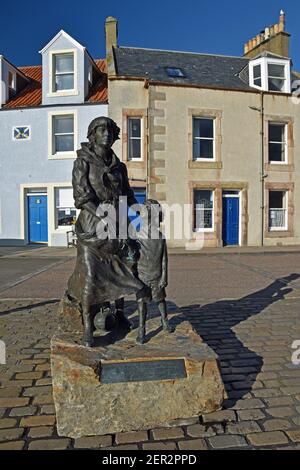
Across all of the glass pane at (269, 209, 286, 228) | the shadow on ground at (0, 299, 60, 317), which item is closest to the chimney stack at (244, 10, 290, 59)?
the glass pane at (269, 209, 286, 228)

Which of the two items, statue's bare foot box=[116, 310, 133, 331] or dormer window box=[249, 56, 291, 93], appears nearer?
statue's bare foot box=[116, 310, 133, 331]

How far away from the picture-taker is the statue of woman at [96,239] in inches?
126

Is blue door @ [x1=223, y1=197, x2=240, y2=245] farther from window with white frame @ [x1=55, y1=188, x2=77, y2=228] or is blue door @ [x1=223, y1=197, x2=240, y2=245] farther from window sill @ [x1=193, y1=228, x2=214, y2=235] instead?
window with white frame @ [x1=55, y1=188, x2=77, y2=228]

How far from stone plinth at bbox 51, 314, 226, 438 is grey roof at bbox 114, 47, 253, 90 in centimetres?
1589

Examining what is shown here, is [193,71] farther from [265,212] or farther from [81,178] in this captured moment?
[81,178]

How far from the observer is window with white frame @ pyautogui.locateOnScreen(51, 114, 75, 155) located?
1762 cm

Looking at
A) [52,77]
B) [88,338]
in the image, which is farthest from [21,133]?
[88,338]

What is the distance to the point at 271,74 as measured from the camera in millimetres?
19109

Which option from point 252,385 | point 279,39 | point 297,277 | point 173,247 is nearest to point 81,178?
point 252,385

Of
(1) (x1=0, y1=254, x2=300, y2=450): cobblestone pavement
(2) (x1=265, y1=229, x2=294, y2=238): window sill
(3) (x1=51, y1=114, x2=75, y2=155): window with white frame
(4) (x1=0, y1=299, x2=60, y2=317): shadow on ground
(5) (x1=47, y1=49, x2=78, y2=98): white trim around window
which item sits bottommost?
(1) (x1=0, y1=254, x2=300, y2=450): cobblestone pavement

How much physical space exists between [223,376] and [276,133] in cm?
1740

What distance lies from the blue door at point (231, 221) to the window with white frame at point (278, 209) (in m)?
1.84

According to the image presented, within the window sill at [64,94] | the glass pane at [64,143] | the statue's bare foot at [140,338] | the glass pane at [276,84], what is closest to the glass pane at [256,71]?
the glass pane at [276,84]

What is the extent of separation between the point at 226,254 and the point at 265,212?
429 centimetres
